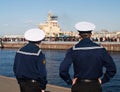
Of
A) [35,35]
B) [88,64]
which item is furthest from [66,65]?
[35,35]

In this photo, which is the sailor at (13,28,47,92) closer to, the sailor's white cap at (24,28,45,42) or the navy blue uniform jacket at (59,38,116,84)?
the sailor's white cap at (24,28,45,42)

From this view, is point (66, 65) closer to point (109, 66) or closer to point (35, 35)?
point (109, 66)

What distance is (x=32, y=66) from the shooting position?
5484mm

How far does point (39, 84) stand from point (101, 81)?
0.93m

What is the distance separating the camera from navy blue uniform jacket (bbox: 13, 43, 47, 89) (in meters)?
5.39

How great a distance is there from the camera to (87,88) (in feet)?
16.6

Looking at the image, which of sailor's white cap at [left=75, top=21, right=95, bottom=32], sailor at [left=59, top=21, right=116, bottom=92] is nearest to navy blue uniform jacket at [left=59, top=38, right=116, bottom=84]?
sailor at [left=59, top=21, right=116, bottom=92]

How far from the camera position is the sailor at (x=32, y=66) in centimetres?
541

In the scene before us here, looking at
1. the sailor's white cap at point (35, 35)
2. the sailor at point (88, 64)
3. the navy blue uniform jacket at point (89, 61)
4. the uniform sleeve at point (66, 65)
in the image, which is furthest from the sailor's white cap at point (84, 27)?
the sailor's white cap at point (35, 35)

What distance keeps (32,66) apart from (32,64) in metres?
0.03

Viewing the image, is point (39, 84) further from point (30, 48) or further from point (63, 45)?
point (63, 45)

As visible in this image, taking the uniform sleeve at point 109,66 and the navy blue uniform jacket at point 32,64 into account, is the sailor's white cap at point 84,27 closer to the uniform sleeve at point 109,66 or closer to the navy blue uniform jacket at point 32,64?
the uniform sleeve at point 109,66

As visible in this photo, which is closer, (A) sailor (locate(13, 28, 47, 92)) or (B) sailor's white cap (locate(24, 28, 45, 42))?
(A) sailor (locate(13, 28, 47, 92))

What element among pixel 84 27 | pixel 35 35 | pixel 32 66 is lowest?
pixel 32 66
